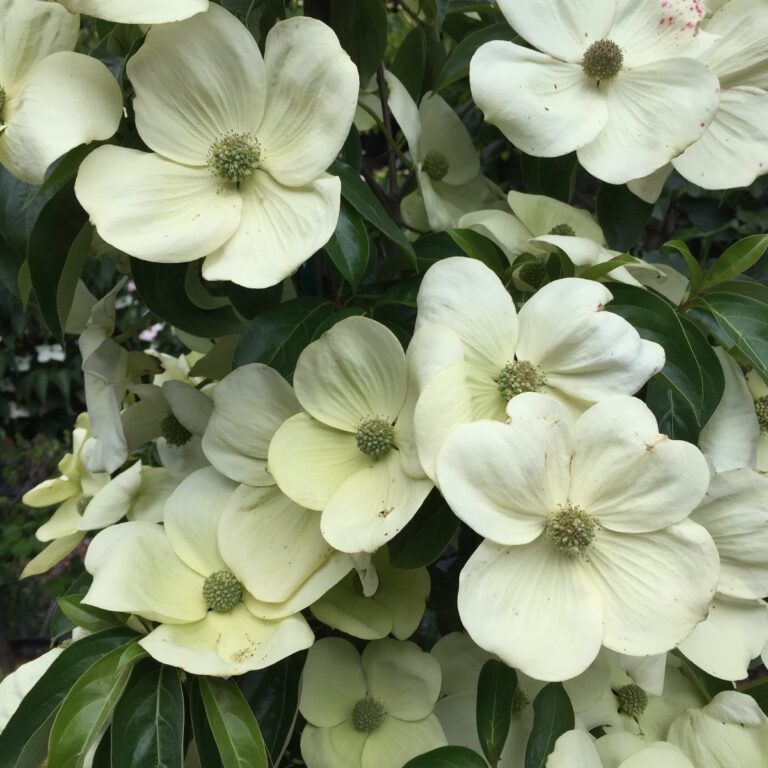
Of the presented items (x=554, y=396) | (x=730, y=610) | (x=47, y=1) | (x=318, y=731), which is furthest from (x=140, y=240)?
(x=730, y=610)

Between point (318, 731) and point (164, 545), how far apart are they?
213mm

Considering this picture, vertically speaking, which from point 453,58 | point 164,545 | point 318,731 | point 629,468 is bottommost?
point 318,731

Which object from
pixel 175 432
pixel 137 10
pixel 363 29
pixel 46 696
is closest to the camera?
pixel 137 10

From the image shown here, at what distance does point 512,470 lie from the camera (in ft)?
1.68

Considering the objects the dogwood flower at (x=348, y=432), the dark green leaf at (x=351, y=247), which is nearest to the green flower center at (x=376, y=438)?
the dogwood flower at (x=348, y=432)

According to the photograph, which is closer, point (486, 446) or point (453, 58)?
point (486, 446)

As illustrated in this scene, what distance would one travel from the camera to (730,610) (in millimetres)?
663

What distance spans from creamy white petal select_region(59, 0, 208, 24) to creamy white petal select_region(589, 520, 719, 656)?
0.45 meters

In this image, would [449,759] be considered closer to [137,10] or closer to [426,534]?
[426,534]

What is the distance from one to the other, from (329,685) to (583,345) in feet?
1.23

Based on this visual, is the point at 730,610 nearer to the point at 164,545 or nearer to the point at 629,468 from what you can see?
the point at 629,468

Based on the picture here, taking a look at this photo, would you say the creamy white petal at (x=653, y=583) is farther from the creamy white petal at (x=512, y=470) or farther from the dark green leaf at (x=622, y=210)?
the dark green leaf at (x=622, y=210)

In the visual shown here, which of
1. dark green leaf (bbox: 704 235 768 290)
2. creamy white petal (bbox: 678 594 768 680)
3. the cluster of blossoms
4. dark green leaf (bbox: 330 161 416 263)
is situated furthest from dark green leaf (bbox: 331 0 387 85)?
creamy white petal (bbox: 678 594 768 680)

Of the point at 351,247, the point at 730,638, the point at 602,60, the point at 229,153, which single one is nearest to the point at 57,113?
the point at 229,153
